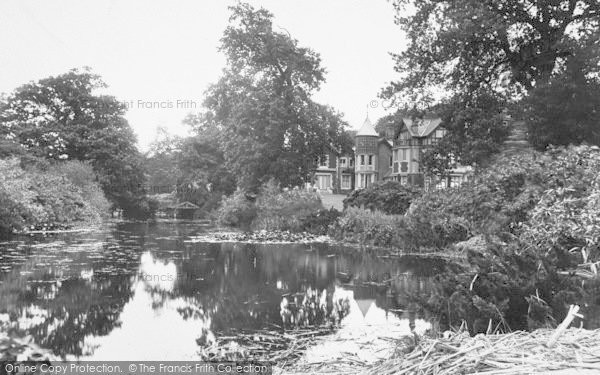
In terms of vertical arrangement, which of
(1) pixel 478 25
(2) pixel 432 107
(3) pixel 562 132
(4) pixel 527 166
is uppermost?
(1) pixel 478 25

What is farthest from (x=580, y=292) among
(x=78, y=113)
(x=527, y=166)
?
(x=78, y=113)

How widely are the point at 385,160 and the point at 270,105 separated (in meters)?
39.0

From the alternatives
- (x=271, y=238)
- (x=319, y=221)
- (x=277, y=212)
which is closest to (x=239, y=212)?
(x=277, y=212)

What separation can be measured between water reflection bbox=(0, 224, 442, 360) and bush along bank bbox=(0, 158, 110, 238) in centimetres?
448

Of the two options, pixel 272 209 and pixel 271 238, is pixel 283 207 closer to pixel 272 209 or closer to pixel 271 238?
pixel 272 209

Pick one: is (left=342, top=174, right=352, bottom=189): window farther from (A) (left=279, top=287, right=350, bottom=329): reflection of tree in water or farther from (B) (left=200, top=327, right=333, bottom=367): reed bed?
(B) (left=200, top=327, right=333, bottom=367): reed bed

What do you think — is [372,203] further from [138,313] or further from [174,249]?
[138,313]

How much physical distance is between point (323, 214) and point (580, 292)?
20580 mm

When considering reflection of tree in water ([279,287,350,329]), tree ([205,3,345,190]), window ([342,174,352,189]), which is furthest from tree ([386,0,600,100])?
window ([342,174,352,189])

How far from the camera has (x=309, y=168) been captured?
113ft

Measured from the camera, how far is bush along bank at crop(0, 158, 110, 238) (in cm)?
2014

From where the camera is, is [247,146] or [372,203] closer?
[372,203]

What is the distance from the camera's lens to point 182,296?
9.38 metres

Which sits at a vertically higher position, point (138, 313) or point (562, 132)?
point (562, 132)
